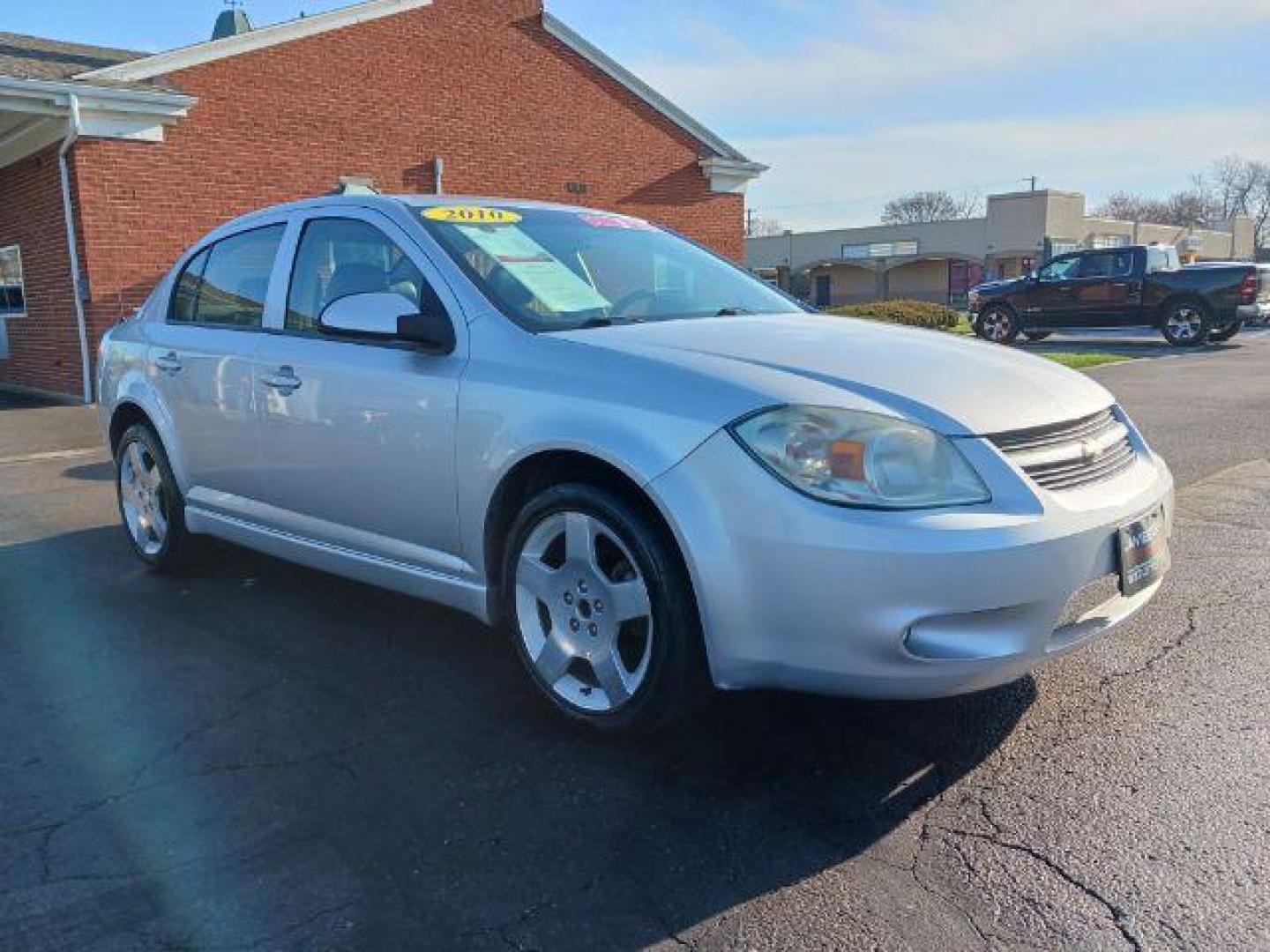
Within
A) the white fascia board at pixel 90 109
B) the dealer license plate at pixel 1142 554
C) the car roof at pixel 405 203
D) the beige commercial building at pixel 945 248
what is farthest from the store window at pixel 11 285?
the beige commercial building at pixel 945 248

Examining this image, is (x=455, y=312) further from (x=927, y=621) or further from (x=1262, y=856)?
(x=1262, y=856)

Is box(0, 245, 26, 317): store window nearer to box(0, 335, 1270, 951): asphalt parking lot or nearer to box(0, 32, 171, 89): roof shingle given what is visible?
box(0, 32, 171, 89): roof shingle

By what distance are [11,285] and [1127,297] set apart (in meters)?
19.0

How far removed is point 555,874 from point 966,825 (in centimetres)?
107

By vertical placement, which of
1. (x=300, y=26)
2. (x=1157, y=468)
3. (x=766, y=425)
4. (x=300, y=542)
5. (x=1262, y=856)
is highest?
(x=300, y=26)

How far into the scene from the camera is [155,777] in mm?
3094

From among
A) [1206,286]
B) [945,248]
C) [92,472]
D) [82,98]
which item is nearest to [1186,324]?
[1206,286]

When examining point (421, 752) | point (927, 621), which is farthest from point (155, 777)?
point (927, 621)

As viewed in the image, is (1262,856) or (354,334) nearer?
(1262,856)

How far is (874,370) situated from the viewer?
9.99 feet

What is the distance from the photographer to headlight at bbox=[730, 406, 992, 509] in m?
2.68

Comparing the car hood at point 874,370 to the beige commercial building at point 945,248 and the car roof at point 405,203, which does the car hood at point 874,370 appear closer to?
the car roof at point 405,203

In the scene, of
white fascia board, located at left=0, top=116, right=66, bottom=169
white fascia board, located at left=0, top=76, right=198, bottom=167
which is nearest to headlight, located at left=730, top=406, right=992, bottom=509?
white fascia board, located at left=0, top=76, right=198, bottom=167

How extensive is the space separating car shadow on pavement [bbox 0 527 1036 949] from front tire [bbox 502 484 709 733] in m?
0.17
